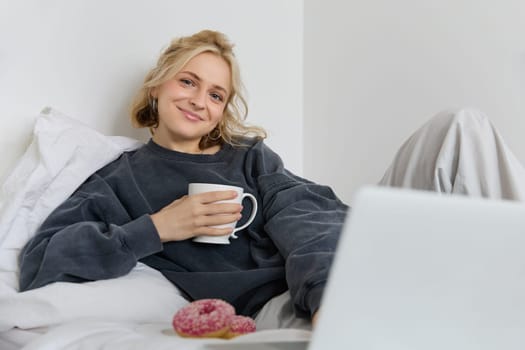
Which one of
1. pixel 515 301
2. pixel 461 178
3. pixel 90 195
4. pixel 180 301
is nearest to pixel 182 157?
pixel 90 195

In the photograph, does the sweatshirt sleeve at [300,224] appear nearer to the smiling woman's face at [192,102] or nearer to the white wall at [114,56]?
the smiling woman's face at [192,102]

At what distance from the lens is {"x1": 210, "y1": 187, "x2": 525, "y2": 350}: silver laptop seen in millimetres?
428

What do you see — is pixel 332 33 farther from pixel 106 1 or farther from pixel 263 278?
pixel 263 278

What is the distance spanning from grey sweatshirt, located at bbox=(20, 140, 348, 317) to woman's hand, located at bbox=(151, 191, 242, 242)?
0.03m

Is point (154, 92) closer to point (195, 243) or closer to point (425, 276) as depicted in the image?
point (195, 243)

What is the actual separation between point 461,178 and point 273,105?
894 mm

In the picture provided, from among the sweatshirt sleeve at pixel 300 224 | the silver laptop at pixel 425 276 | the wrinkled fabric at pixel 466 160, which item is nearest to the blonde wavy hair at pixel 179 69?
the sweatshirt sleeve at pixel 300 224

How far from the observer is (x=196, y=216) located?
1161 mm

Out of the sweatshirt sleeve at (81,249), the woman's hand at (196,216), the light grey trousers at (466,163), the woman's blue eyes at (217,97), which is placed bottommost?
the sweatshirt sleeve at (81,249)

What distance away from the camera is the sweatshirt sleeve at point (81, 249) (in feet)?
3.63

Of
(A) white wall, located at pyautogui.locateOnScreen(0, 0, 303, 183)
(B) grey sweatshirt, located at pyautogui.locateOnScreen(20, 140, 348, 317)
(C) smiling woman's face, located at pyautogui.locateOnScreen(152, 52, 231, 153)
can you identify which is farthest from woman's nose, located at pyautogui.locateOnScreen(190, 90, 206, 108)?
(A) white wall, located at pyautogui.locateOnScreen(0, 0, 303, 183)

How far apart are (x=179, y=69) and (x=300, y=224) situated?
1.62ft

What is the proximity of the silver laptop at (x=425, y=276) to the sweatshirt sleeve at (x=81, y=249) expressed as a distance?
0.72 meters

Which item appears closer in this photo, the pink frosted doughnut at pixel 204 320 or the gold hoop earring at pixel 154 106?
the pink frosted doughnut at pixel 204 320
